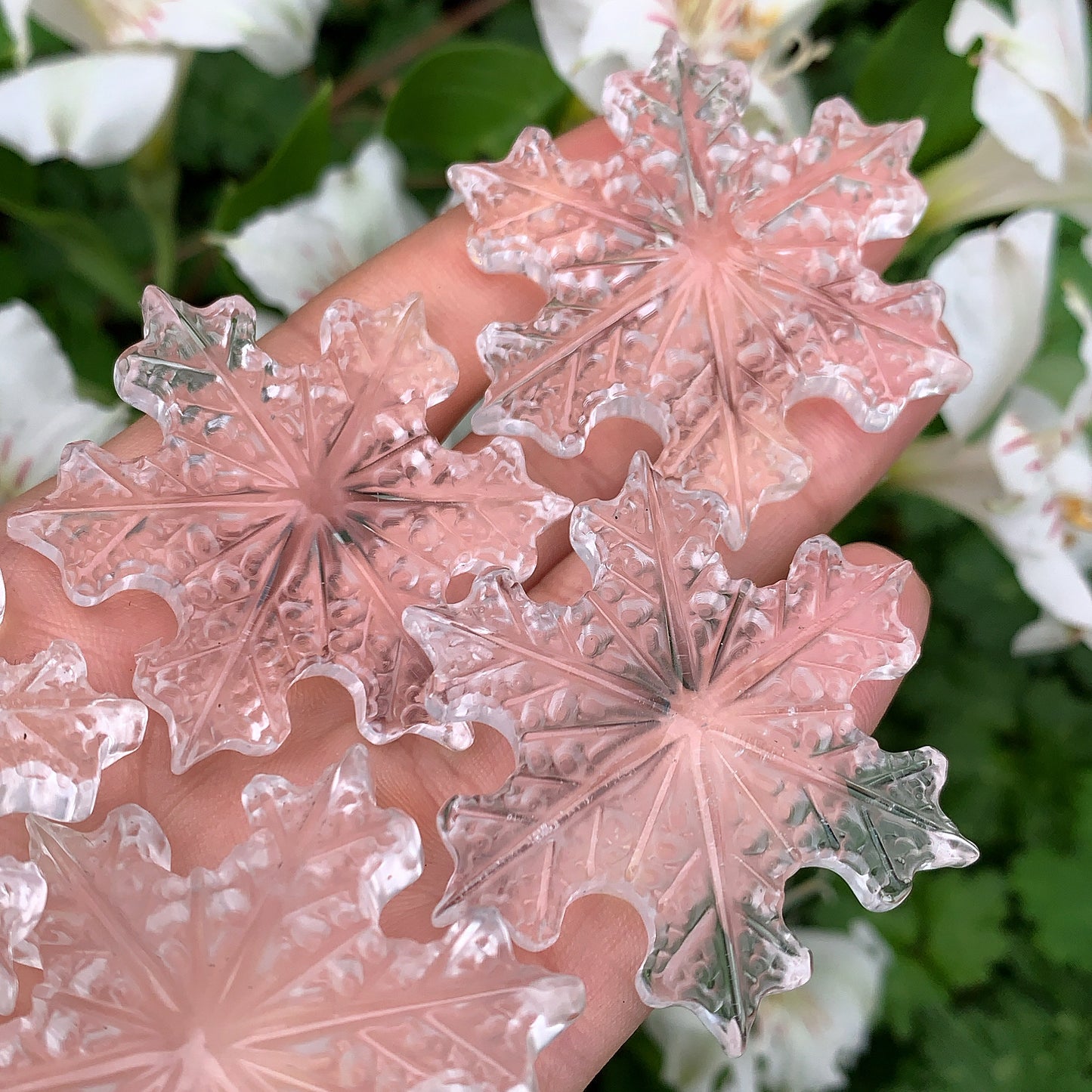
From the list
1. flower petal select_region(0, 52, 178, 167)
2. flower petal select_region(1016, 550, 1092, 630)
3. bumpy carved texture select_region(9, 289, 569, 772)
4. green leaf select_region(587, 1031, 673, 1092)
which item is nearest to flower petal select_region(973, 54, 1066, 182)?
flower petal select_region(1016, 550, 1092, 630)

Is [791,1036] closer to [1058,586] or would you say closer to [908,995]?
[908,995]

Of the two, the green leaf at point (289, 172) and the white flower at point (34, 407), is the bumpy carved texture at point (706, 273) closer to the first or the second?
the green leaf at point (289, 172)

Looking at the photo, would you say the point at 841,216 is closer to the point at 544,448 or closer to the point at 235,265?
the point at 544,448

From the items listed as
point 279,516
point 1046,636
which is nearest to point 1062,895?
point 1046,636

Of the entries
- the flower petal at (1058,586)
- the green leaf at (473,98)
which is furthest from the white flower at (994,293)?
the green leaf at (473,98)

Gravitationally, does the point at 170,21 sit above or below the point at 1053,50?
above

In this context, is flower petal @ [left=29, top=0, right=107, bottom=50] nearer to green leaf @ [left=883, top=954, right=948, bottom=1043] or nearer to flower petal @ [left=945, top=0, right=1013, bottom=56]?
flower petal @ [left=945, top=0, right=1013, bottom=56]
